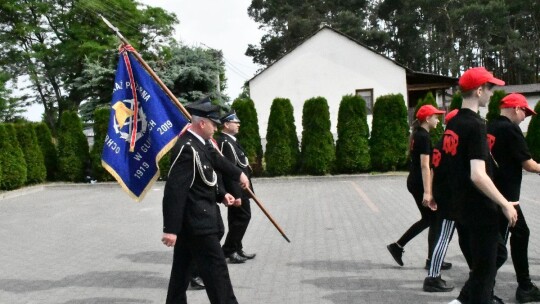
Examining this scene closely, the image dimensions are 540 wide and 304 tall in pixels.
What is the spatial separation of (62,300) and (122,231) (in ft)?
15.1

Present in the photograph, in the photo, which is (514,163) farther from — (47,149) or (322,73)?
(322,73)

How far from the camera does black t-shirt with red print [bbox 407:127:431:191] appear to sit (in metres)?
6.18

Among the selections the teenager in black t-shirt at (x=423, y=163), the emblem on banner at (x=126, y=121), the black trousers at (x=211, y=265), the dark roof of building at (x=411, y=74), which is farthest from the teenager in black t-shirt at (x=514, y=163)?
the dark roof of building at (x=411, y=74)

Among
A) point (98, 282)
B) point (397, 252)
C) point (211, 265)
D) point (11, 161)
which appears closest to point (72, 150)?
point (11, 161)

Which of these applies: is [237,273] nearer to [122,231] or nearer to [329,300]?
[329,300]

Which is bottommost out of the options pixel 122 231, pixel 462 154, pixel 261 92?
pixel 122 231

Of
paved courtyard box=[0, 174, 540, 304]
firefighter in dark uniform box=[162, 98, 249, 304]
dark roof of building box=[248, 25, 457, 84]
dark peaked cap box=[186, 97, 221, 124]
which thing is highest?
dark roof of building box=[248, 25, 457, 84]

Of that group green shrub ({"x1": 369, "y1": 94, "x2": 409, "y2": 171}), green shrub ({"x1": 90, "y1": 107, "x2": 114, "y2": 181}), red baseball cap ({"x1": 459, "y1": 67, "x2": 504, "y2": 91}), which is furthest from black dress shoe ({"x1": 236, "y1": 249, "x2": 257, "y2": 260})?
green shrub ({"x1": 90, "y1": 107, "x2": 114, "y2": 181})

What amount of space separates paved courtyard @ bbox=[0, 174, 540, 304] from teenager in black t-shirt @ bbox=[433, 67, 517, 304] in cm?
129

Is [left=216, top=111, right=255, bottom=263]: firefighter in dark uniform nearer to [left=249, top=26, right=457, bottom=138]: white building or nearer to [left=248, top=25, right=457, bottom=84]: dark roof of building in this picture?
[left=249, top=26, right=457, bottom=138]: white building

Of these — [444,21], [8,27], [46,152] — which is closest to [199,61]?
[46,152]

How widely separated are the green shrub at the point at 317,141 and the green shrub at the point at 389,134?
1.58 m

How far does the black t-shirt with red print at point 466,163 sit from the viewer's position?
4.09m

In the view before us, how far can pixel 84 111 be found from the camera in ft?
91.2
